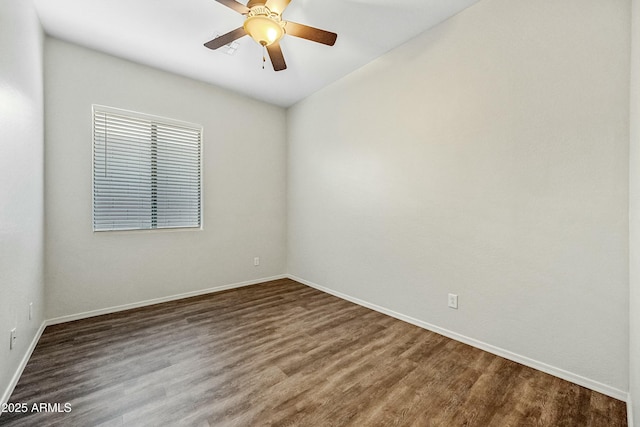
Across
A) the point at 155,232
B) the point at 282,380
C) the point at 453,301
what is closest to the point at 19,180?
the point at 155,232

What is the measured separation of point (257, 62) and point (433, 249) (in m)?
2.77

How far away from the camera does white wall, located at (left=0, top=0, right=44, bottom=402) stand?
4.91ft

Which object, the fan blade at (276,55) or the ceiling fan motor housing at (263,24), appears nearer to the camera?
the ceiling fan motor housing at (263,24)

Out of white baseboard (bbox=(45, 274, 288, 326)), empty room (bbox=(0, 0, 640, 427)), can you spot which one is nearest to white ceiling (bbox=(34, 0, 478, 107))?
empty room (bbox=(0, 0, 640, 427))

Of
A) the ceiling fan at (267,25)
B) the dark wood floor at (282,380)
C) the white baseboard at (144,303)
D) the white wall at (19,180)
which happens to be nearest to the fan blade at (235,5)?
the ceiling fan at (267,25)

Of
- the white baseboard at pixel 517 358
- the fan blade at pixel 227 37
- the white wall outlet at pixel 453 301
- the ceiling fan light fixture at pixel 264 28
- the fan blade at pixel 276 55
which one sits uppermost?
the fan blade at pixel 227 37

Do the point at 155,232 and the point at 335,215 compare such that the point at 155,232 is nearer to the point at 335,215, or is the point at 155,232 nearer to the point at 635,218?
the point at 335,215

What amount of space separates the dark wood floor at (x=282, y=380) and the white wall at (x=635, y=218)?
1.10 feet

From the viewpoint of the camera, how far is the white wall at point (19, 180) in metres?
1.50

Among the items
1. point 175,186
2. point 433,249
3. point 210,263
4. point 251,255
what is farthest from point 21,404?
point 433,249

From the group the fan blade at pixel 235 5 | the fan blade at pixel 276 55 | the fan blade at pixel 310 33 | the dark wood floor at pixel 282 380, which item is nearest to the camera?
the dark wood floor at pixel 282 380

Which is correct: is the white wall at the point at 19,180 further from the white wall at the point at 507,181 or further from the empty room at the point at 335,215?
the white wall at the point at 507,181

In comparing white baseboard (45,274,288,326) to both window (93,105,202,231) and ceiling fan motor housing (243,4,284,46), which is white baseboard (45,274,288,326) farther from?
ceiling fan motor housing (243,4,284,46)

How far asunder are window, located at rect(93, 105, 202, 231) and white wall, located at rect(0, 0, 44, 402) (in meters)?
0.50
